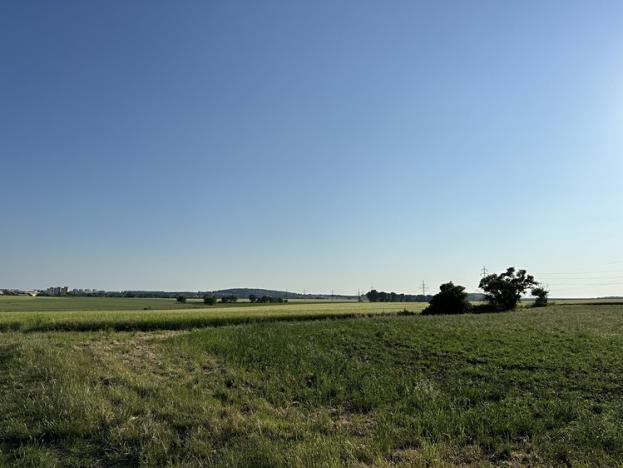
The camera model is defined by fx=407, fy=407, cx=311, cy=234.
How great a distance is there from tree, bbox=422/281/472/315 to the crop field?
47.2m

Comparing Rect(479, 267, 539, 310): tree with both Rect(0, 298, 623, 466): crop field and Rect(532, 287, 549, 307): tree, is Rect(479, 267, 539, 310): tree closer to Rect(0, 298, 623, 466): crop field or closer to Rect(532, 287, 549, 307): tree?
Rect(532, 287, 549, 307): tree

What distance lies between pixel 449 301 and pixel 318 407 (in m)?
61.1

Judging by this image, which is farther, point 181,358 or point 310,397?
point 181,358

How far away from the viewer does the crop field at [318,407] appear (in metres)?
7.16

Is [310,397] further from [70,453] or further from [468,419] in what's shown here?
[70,453]

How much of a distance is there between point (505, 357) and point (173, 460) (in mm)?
15860

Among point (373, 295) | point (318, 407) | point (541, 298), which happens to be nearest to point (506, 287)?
point (541, 298)

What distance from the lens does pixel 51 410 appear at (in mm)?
8633

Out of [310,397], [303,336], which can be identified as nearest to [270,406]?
[310,397]

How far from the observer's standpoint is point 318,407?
1138 centimetres

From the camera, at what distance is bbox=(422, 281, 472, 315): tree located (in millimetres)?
67438

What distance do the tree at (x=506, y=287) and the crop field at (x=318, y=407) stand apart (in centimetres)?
6559

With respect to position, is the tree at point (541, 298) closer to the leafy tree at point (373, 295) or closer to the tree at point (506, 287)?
the tree at point (506, 287)

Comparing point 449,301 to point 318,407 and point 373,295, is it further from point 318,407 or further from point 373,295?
point 373,295
